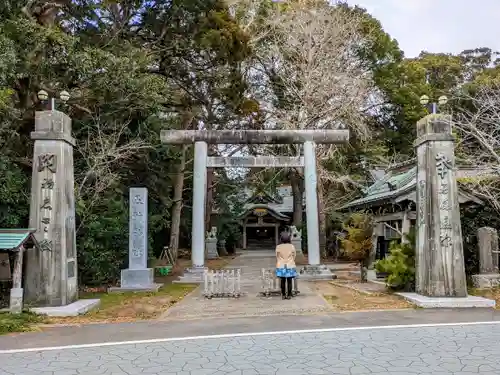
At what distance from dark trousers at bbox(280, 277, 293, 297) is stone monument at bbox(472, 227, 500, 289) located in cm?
533

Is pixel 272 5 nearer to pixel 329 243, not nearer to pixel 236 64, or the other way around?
pixel 236 64

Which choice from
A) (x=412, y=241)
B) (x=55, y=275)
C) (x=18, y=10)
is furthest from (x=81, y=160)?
(x=412, y=241)

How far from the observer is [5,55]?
10.7 metres

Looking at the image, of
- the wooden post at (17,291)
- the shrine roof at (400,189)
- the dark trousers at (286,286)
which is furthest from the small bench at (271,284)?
the wooden post at (17,291)

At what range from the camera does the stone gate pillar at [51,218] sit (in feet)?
31.8

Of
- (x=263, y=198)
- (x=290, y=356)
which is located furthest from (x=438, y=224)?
(x=263, y=198)

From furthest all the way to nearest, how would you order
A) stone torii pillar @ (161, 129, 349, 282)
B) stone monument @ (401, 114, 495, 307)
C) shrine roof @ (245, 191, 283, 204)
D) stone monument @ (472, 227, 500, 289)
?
1. shrine roof @ (245, 191, 283, 204)
2. stone torii pillar @ (161, 129, 349, 282)
3. stone monument @ (472, 227, 500, 289)
4. stone monument @ (401, 114, 495, 307)

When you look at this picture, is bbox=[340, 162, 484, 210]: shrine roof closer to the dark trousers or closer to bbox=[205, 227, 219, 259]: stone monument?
the dark trousers

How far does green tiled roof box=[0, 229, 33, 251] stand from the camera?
886cm

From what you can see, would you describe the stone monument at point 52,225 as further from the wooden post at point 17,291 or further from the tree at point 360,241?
the tree at point 360,241

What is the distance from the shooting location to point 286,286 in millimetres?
11234

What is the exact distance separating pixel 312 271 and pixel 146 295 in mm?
6167

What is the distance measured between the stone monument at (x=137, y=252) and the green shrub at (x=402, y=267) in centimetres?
687

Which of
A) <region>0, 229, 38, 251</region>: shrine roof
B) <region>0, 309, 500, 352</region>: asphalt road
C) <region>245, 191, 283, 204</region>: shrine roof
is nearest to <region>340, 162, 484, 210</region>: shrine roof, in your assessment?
<region>0, 309, 500, 352</region>: asphalt road
